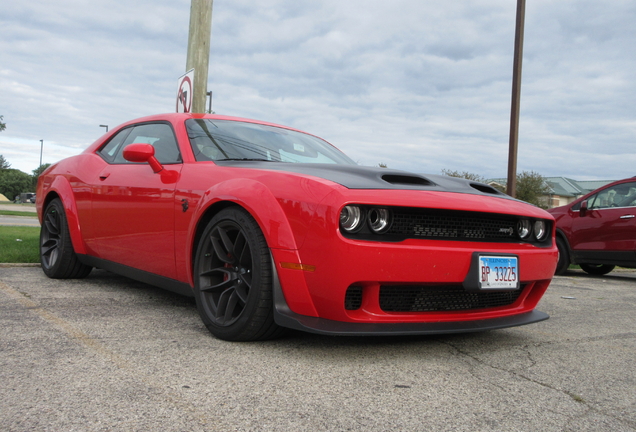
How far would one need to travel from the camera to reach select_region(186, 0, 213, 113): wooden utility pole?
269 inches

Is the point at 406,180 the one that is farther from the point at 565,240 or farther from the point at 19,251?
the point at 565,240

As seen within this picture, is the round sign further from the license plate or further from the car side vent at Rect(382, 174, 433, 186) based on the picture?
the license plate

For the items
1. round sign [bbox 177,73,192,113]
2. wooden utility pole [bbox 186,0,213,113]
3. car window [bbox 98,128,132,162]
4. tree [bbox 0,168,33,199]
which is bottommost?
tree [bbox 0,168,33,199]

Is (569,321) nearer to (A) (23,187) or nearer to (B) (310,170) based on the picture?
(B) (310,170)

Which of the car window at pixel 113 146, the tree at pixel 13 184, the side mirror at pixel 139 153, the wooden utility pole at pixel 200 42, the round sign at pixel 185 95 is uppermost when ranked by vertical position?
the wooden utility pole at pixel 200 42

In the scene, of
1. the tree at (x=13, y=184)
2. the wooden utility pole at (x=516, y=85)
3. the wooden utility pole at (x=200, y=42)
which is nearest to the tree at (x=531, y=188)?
the wooden utility pole at (x=516, y=85)

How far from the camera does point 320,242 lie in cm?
247

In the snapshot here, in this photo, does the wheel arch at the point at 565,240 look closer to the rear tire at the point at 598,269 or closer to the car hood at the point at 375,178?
the rear tire at the point at 598,269

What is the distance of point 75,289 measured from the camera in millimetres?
4316

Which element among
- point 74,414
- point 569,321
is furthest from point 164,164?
point 569,321

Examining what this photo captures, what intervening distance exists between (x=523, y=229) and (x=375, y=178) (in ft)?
3.10

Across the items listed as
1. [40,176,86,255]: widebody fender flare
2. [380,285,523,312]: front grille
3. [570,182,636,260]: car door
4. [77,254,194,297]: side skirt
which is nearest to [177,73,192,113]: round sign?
[40,176,86,255]: widebody fender flare

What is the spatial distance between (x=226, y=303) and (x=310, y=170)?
81 centimetres

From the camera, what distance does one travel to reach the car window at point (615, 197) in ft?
24.5
